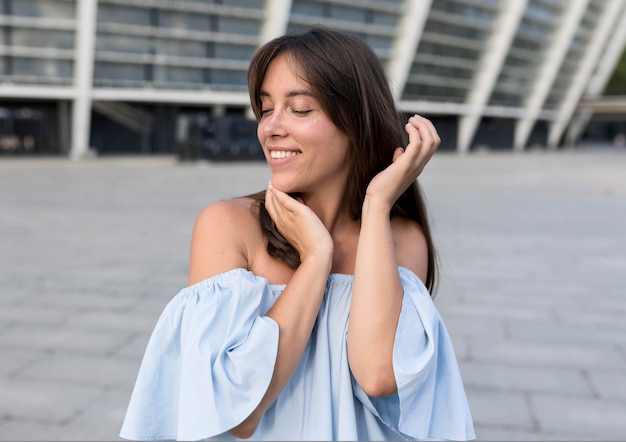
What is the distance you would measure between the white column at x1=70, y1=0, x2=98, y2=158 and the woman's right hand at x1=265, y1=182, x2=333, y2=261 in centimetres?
3615


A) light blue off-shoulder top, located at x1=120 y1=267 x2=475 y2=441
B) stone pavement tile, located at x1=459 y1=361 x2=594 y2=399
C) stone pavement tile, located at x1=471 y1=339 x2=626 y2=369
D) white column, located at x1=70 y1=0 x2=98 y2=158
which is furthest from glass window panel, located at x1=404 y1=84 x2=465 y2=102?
light blue off-shoulder top, located at x1=120 y1=267 x2=475 y2=441

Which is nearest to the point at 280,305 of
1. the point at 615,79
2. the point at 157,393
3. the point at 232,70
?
the point at 157,393

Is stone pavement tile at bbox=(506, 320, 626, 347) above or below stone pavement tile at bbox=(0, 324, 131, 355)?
above

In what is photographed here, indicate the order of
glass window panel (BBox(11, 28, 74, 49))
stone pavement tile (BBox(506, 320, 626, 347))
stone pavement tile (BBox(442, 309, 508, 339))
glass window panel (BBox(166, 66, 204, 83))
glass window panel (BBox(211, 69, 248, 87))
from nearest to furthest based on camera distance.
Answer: stone pavement tile (BBox(506, 320, 626, 347)) < stone pavement tile (BBox(442, 309, 508, 339)) < glass window panel (BBox(11, 28, 74, 49)) < glass window panel (BBox(166, 66, 204, 83)) < glass window panel (BBox(211, 69, 248, 87))

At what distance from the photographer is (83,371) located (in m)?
4.17

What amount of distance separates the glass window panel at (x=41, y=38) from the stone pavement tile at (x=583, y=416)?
36.7 m

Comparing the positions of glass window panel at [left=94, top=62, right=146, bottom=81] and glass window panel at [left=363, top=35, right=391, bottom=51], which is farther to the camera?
glass window panel at [left=363, top=35, right=391, bottom=51]

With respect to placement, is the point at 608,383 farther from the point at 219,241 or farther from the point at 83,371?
the point at 219,241

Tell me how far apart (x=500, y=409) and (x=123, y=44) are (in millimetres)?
37772

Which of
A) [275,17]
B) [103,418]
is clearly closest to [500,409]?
[103,418]

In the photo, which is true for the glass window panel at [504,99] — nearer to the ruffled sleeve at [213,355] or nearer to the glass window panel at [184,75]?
the glass window panel at [184,75]

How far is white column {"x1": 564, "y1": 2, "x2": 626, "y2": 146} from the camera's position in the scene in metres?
68.6

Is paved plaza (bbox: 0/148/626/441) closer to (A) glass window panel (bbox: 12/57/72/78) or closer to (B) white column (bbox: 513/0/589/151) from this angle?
(A) glass window panel (bbox: 12/57/72/78)

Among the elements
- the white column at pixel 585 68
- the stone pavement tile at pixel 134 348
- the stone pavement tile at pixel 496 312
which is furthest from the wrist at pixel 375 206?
the white column at pixel 585 68
